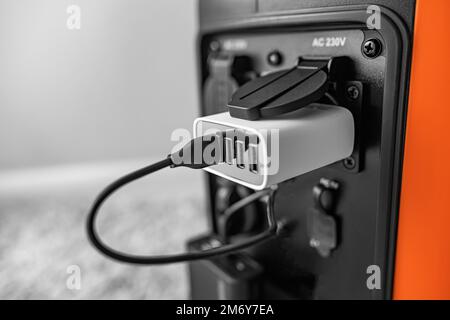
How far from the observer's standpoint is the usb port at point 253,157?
30 centimetres

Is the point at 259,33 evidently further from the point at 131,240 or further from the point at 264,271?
the point at 131,240

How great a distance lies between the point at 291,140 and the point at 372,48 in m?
0.12

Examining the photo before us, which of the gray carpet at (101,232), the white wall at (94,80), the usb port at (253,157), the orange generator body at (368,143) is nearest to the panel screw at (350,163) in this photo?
the orange generator body at (368,143)

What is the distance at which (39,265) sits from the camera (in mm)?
693

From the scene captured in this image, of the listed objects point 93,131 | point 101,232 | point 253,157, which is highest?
point 253,157

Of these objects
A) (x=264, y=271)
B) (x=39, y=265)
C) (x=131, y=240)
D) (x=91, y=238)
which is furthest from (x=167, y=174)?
(x=91, y=238)

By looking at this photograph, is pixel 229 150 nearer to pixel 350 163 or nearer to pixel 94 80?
pixel 350 163

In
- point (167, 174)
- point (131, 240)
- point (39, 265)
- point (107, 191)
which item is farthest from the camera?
point (167, 174)

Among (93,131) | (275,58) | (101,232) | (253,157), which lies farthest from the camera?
(93,131)

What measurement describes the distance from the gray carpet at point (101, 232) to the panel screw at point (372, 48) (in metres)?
0.49

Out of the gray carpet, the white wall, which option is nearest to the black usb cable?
the gray carpet

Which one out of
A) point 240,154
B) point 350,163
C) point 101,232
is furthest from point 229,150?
point 101,232

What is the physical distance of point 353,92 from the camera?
363mm
